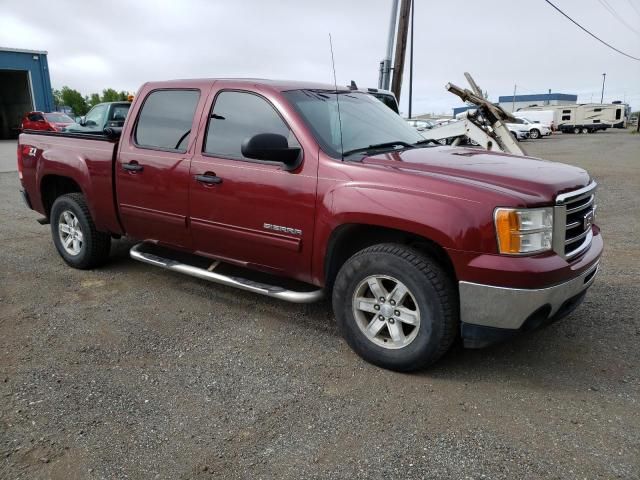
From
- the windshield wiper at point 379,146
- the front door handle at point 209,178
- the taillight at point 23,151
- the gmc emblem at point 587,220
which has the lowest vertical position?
the gmc emblem at point 587,220

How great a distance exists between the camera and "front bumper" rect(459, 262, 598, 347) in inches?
120

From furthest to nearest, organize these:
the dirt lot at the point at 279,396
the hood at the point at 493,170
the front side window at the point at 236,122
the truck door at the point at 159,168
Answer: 1. the truck door at the point at 159,168
2. the front side window at the point at 236,122
3. the hood at the point at 493,170
4. the dirt lot at the point at 279,396

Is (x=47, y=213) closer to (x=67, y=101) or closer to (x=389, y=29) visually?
(x=389, y=29)

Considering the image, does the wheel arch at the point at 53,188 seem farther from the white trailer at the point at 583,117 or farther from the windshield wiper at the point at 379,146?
the white trailer at the point at 583,117

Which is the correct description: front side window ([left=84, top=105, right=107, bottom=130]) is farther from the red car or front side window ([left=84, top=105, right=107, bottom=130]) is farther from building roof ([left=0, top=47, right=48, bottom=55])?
building roof ([left=0, top=47, right=48, bottom=55])

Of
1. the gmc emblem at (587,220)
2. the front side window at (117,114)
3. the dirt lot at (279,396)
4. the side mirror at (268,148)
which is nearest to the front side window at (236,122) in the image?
the side mirror at (268,148)

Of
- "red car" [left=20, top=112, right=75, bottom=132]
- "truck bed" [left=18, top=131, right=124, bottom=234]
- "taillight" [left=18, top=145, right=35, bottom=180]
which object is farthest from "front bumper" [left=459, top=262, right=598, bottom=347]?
"red car" [left=20, top=112, right=75, bottom=132]

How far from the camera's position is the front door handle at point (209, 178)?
407 cm

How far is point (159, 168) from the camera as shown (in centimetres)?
445

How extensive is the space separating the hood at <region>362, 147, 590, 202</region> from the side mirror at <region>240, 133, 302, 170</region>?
519 mm

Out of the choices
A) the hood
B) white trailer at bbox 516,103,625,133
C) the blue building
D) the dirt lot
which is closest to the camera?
the dirt lot

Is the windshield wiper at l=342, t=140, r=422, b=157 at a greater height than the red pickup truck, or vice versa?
the windshield wiper at l=342, t=140, r=422, b=157

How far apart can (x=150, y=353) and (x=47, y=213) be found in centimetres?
291

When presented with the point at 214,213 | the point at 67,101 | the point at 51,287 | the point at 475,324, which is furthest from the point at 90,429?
the point at 67,101
